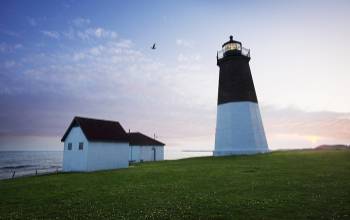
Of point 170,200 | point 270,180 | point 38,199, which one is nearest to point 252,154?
point 270,180

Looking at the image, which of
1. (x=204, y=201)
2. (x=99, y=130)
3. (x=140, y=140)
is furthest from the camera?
(x=140, y=140)

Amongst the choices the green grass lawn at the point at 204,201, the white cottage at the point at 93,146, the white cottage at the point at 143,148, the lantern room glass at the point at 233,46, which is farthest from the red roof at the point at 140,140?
the green grass lawn at the point at 204,201

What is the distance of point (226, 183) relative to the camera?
789 inches

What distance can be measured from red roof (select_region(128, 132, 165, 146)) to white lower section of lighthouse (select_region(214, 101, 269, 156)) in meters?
22.5

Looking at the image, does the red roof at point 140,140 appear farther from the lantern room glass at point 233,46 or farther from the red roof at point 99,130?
the lantern room glass at point 233,46

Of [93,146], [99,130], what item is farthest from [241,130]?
[93,146]

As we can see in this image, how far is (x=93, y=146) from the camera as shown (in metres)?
39.1

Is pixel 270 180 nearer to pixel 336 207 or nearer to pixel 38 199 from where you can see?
pixel 336 207

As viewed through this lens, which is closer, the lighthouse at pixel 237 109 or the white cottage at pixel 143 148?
the lighthouse at pixel 237 109

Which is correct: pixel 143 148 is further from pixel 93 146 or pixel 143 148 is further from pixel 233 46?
pixel 233 46

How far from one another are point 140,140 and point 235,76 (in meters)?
28.0

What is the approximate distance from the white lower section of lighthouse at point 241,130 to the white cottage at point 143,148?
22153 millimetres

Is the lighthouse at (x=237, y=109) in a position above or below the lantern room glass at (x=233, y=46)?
below

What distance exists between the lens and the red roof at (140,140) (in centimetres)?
6029
